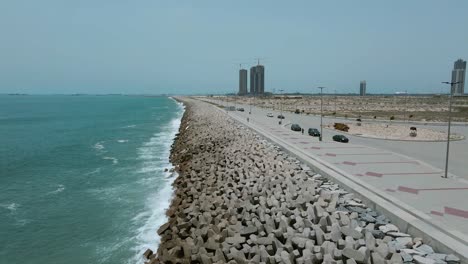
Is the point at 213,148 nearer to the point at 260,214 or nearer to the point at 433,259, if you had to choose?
the point at 260,214

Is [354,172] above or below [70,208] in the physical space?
above

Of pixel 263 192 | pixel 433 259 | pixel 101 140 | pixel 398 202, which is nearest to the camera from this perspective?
pixel 433 259

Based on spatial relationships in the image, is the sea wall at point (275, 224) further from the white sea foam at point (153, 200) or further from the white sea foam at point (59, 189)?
the white sea foam at point (59, 189)

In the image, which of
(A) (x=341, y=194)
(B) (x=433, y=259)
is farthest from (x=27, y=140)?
(B) (x=433, y=259)

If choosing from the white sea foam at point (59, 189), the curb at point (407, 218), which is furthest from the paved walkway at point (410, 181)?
the white sea foam at point (59, 189)

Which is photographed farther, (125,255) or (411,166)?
(411,166)

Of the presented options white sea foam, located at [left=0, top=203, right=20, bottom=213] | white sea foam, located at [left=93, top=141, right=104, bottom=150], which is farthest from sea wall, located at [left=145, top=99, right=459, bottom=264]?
white sea foam, located at [left=93, top=141, right=104, bottom=150]
